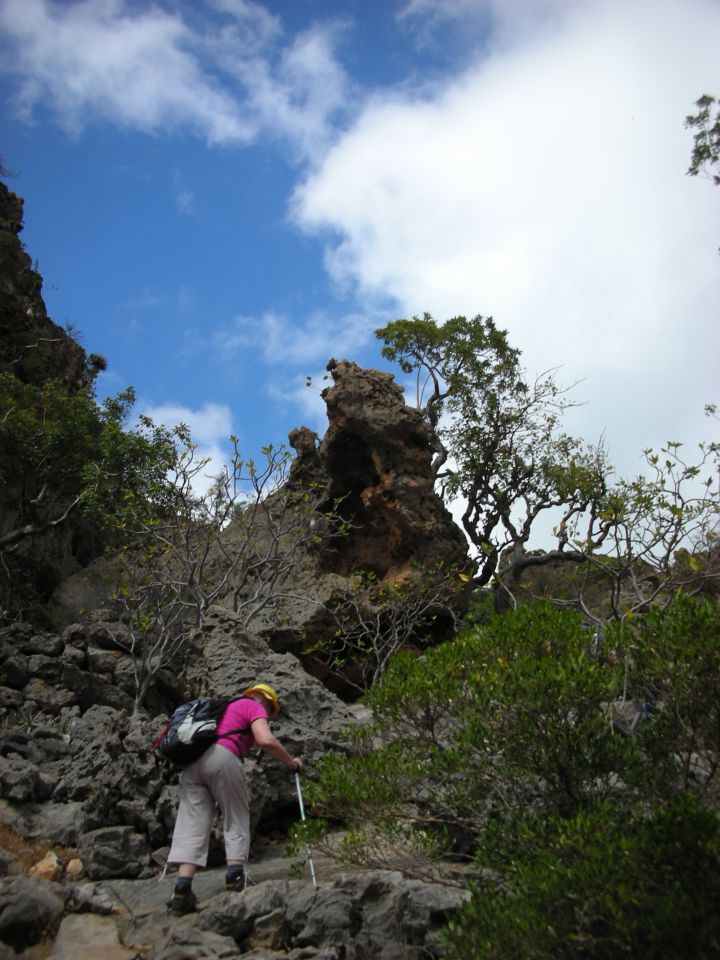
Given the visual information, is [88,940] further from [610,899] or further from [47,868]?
[610,899]

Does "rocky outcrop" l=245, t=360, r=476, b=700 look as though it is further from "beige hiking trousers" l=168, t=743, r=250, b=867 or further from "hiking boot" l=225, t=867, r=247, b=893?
"hiking boot" l=225, t=867, r=247, b=893

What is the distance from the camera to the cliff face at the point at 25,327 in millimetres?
25375

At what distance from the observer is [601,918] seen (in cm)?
372

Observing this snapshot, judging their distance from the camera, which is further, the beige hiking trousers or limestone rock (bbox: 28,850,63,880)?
limestone rock (bbox: 28,850,63,880)

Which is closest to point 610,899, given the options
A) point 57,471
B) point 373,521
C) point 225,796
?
point 225,796

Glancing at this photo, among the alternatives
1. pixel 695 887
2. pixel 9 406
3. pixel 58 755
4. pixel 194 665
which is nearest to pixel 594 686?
pixel 695 887

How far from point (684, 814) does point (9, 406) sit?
698 inches

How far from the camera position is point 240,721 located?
20.5ft

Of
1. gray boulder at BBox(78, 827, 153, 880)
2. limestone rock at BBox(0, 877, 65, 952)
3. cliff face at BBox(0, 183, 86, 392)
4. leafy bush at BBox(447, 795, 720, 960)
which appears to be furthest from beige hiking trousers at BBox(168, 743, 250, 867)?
cliff face at BBox(0, 183, 86, 392)

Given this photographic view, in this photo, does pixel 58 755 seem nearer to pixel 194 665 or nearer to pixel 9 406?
pixel 194 665

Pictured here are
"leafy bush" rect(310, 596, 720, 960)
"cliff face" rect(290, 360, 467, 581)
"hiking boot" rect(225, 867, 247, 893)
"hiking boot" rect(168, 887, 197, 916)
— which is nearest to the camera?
"leafy bush" rect(310, 596, 720, 960)

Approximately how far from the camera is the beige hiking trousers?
19.3 ft

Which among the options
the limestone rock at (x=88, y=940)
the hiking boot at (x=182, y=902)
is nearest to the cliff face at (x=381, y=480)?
the hiking boot at (x=182, y=902)

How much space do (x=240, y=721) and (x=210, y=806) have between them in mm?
690
